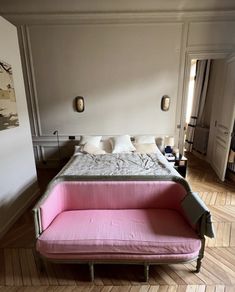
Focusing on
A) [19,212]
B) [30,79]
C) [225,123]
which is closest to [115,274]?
[19,212]

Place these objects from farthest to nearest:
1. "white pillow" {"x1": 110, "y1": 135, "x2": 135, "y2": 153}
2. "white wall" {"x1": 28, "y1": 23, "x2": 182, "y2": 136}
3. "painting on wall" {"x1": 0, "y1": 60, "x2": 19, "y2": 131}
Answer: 1. "white wall" {"x1": 28, "y1": 23, "x2": 182, "y2": 136}
2. "white pillow" {"x1": 110, "y1": 135, "x2": 135, "y2": 153}
3. "painting on wall" {"x1": 0, "y1": 60, "x2": 19, "y2": 131}

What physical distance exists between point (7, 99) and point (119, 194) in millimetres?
1682

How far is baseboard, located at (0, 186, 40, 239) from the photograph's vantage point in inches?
82.1

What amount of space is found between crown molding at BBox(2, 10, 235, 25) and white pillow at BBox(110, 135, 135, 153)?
2109 millimetres

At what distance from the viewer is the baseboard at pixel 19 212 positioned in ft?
6.84

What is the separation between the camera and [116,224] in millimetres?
1646

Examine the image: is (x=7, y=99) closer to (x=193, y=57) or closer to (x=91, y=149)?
(x=91, y=149)

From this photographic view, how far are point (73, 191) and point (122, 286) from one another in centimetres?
94

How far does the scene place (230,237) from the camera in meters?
2.01

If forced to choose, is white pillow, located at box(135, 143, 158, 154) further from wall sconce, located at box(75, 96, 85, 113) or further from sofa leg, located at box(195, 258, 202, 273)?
sofa leg, located at box(195, 258, 202, 273)

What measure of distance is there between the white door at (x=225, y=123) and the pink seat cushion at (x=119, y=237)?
2060 millimetres

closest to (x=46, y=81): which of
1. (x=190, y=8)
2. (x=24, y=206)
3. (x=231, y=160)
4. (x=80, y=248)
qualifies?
(x=24, y=206)

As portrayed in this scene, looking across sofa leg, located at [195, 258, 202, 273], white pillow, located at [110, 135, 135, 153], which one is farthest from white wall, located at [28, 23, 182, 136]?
sofa leg, located at [195, 258, 202, 273]

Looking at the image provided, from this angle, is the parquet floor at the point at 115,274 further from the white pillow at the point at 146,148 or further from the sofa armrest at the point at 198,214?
the white pillow at the point at 146,148
